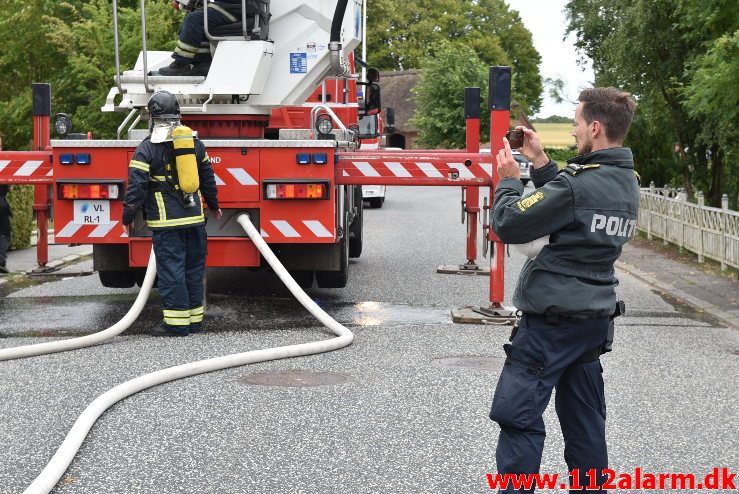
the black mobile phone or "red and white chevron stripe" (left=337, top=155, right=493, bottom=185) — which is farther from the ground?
the black mobile phone

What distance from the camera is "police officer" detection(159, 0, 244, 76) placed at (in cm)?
1072

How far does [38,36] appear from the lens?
2834cm

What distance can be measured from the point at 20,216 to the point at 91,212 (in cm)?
745

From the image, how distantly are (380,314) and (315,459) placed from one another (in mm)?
4948

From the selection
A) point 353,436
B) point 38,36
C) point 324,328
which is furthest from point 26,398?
point 38,36

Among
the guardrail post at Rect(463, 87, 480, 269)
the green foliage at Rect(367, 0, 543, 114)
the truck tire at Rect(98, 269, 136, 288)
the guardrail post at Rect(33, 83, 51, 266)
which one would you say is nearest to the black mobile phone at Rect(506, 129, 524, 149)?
the truck tire at Rect(98, 269, 136, 288)

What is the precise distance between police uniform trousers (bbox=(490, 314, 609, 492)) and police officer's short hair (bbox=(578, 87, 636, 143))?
0.77 metres

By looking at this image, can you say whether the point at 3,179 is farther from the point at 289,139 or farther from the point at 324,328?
the point at 324,328

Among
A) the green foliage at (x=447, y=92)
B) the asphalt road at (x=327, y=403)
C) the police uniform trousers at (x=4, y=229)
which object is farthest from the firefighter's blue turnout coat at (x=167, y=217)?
the green foliage at (x=447, y=92)

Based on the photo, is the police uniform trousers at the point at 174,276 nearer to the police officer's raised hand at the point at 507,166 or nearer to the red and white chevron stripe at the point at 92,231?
the red and white chevron stripe at the point at 92,231

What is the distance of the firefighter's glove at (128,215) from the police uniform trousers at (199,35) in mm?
2235

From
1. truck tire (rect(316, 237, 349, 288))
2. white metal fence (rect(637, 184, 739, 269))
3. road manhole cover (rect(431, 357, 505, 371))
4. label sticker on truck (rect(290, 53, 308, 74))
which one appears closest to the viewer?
road manhole cover (rect(431, 357, 505, 371))

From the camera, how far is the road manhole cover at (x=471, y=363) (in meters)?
8.09

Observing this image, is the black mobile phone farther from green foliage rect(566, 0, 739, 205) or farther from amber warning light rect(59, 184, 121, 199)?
green foliage rect(566, 0, 739, 205)
